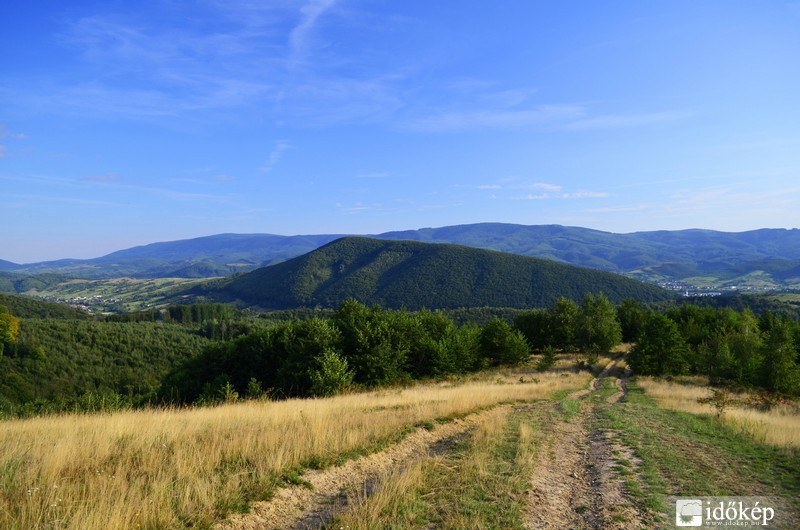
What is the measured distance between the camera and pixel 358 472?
8102mm

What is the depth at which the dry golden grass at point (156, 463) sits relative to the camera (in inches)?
207

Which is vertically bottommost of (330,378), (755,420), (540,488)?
(330,378)

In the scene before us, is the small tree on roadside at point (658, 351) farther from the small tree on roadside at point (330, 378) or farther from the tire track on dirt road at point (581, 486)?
the tire track on dirt road at point (581, 486)

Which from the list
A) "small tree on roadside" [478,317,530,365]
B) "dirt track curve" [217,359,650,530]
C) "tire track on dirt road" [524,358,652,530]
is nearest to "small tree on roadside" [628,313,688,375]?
"small tree on roadside" [478,317,530,365]

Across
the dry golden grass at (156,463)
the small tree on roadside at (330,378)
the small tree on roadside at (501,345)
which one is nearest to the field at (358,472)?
the dry golden grass at (156,463)

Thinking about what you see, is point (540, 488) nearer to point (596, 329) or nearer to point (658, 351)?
point (658, 351)

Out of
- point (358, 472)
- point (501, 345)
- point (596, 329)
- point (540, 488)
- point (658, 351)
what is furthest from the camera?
point (596, 329)

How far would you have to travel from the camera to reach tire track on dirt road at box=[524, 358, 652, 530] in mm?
6438

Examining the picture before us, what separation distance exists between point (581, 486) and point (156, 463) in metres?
7.84

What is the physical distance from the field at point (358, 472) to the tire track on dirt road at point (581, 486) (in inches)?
1.4

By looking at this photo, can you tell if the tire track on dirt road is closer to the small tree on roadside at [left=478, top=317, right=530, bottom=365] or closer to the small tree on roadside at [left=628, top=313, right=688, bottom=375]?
the small tree on roadside at [left=478, top=317, right=530, bottom=365]

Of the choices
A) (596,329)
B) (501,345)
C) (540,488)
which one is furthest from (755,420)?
(596,329)

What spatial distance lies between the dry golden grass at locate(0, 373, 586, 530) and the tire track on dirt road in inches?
152

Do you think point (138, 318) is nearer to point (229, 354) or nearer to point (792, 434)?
point (229, 354)
